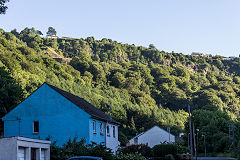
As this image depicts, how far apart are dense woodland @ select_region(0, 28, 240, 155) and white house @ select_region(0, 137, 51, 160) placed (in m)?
13.4

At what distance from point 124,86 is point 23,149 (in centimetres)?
12067

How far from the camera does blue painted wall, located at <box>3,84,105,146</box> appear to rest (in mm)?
35438

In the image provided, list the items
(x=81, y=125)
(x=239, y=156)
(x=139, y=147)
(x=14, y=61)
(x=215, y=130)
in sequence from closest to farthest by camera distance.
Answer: (x=239, y=156) → (x=81, y=125) → (x=139, y=147) → (x=215, y=130) → (x=14, y=61)

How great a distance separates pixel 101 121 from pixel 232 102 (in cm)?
12746

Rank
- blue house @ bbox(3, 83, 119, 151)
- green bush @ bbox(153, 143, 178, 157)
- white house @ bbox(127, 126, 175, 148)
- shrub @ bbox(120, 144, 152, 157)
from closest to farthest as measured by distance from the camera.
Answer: blue house @ bbox(3, 83, 119, 151) < shrub @ bbox(120, 144, 152, 157) < green bush @ bbox(153, 143, 178, 157) < white house @ bbox(127, 126, 175, 148)

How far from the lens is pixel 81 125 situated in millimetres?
35562

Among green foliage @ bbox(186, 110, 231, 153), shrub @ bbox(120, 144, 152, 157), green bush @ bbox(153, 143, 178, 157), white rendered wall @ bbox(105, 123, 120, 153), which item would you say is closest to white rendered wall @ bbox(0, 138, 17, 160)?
white rendered wall @ bbox(105, 123, 120, 153)

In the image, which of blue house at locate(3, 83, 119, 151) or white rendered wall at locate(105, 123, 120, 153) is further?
white rendered wall at locate(105, 123, 120, 153)

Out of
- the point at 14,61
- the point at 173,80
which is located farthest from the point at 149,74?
the point at 14,61

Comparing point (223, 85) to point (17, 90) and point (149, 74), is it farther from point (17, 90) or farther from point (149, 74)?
point (17, 90)

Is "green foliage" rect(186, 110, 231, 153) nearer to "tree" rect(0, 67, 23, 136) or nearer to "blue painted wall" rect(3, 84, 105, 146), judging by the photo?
"blue painted wall" rect(3, 84, 105, 146)

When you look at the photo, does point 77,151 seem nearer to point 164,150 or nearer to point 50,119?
point 50,119

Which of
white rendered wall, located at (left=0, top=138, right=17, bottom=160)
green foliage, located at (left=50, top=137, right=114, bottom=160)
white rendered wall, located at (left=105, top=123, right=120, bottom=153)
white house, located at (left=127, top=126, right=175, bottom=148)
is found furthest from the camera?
Result: white house, located at (left=127, top=126, right=175, bottom=148)

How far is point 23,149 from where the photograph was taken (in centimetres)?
2511
